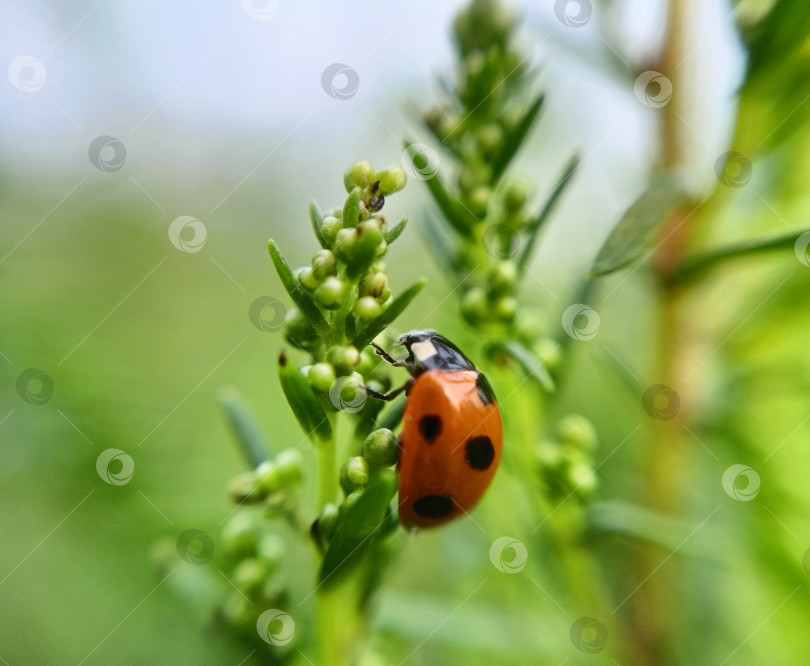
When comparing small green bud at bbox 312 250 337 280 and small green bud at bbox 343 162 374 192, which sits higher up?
small green bud at bbox 343 162 374 192

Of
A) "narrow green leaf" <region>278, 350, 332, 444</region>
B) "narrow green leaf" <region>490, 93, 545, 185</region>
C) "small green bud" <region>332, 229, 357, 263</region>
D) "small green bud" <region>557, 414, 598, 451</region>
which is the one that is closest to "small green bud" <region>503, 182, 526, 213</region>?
"narrow green leaf" <region>490, 93, 545, 185</region>

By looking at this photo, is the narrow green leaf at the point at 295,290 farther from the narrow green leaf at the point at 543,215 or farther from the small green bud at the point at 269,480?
the narrow green leaf at the point at 543,215

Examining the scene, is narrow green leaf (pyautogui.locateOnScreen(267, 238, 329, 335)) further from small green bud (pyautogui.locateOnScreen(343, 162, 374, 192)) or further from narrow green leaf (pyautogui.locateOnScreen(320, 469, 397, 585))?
narrow green leaf (pyautogui.locateOnScreen(320, 469, 397, 585))

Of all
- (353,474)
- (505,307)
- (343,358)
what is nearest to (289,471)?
(353,474)

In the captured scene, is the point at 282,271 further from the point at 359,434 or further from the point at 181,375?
the point at 181,375

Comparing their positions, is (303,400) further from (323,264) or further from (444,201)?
(444,201)

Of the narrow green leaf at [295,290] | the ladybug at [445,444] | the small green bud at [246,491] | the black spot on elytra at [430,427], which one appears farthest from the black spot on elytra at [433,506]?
the narrow green leaf at [295,290]

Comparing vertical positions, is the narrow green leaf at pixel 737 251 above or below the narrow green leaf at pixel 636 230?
above
